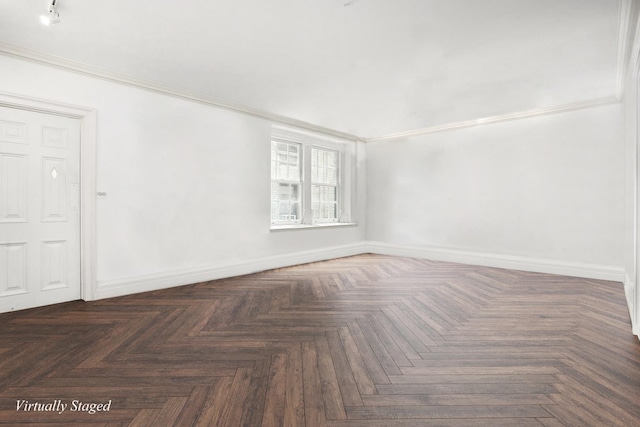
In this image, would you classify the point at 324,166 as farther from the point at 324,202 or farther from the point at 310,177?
the point at 324,202

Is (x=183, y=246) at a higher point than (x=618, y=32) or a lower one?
lower

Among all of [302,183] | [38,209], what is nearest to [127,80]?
[38,209]

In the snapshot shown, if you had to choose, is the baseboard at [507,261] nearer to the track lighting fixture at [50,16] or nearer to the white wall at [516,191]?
the white wall at [516,191]

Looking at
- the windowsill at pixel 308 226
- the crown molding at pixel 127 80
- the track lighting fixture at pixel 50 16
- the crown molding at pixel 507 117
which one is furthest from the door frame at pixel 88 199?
the crown molding at pixel 507 117

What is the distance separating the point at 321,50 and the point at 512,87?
2.50 metres

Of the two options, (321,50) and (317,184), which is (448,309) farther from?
(317,184)

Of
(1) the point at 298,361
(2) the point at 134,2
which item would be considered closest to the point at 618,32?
(1) the point at 298,361

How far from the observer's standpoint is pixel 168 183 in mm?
4059

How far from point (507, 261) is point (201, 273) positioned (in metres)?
4.57

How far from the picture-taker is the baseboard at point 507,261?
4391 millimetres

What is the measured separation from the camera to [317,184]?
6395mm

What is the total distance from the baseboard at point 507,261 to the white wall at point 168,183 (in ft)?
8.20

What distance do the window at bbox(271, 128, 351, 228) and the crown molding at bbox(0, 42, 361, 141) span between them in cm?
48

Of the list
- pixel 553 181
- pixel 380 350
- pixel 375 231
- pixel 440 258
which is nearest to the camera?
pixel 380 350
